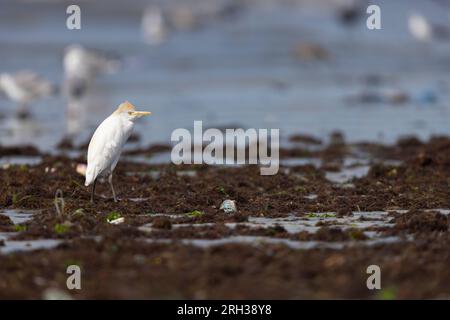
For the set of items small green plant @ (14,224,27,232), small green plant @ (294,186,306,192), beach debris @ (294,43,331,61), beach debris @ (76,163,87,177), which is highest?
beach debris @ (294,43,331,61)

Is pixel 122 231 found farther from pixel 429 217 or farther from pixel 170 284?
pixel 429 217

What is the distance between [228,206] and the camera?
9.44m

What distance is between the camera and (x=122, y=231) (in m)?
7.95

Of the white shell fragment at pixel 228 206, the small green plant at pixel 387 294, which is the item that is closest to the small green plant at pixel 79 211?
the white shell fragment at pixel 228 206

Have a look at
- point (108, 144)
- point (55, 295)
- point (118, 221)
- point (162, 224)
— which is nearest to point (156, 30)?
point (108, 144)

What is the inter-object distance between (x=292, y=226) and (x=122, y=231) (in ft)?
5.13

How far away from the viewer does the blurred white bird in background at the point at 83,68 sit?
849 inches

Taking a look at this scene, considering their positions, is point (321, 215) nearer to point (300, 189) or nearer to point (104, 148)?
point (300, 189)

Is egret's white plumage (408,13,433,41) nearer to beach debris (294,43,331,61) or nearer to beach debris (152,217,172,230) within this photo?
beach debris (294,43,331,61)

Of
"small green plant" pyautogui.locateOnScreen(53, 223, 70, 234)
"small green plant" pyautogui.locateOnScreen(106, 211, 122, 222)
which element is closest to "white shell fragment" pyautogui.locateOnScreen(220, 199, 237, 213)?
"small green plant" pyautogui.locateOnScreen(106, 211, 122, 222)

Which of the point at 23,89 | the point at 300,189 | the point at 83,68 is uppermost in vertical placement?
the point at 83,68

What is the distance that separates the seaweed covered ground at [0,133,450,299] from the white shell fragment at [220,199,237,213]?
5.4 inches

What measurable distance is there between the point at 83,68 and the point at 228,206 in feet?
47.4

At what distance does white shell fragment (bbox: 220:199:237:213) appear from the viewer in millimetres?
9359
